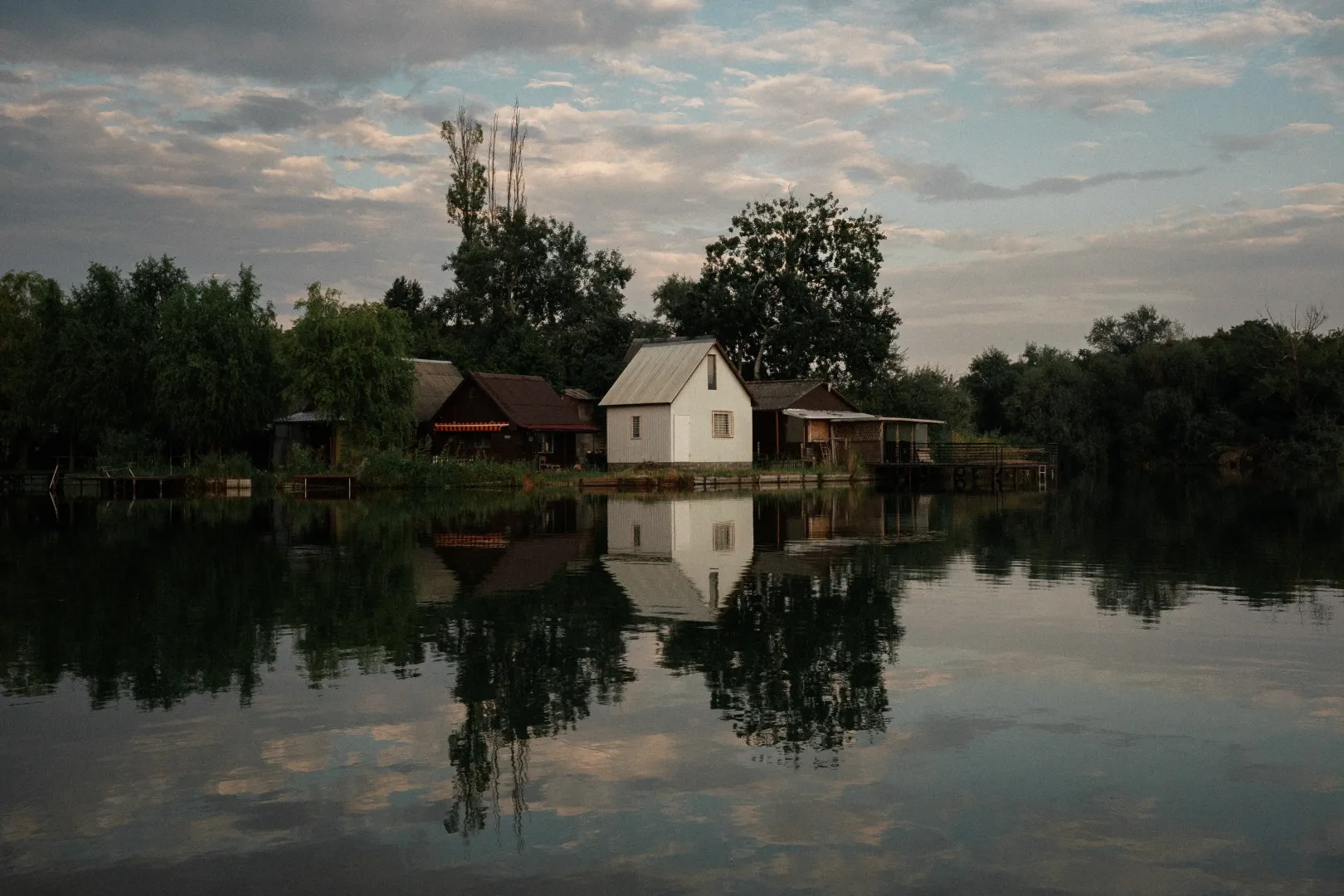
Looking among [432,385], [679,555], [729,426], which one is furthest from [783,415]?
[679,555]

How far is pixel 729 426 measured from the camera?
203 feet

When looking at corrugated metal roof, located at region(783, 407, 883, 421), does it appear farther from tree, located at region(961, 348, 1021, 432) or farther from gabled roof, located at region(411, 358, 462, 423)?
tree, located at region(961, 348, 1021, 432)

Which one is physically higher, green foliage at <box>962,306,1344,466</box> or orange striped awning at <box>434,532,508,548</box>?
green foliage at <box>962,306,1344,466</box>

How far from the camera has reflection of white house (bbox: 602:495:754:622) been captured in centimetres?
1694

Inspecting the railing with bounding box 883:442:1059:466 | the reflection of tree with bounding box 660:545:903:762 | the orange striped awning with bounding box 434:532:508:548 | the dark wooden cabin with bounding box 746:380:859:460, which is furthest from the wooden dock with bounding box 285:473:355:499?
the reflection of tree with bounding box 660:545:903:762

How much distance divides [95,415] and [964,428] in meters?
52.7

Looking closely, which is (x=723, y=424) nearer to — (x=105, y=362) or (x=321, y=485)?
(x=321, y=485)

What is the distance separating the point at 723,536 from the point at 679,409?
31.5 m

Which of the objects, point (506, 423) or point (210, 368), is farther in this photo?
point (506, 423)

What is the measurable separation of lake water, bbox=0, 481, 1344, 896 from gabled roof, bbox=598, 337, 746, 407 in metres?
38.3

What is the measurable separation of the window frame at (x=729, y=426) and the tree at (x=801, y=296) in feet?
36.1

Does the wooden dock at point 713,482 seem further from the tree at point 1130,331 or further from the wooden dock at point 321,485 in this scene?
the tree at point 1130,331

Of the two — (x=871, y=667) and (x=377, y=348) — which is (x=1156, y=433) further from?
(x=871, y=667)

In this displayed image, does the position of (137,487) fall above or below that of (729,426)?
below
